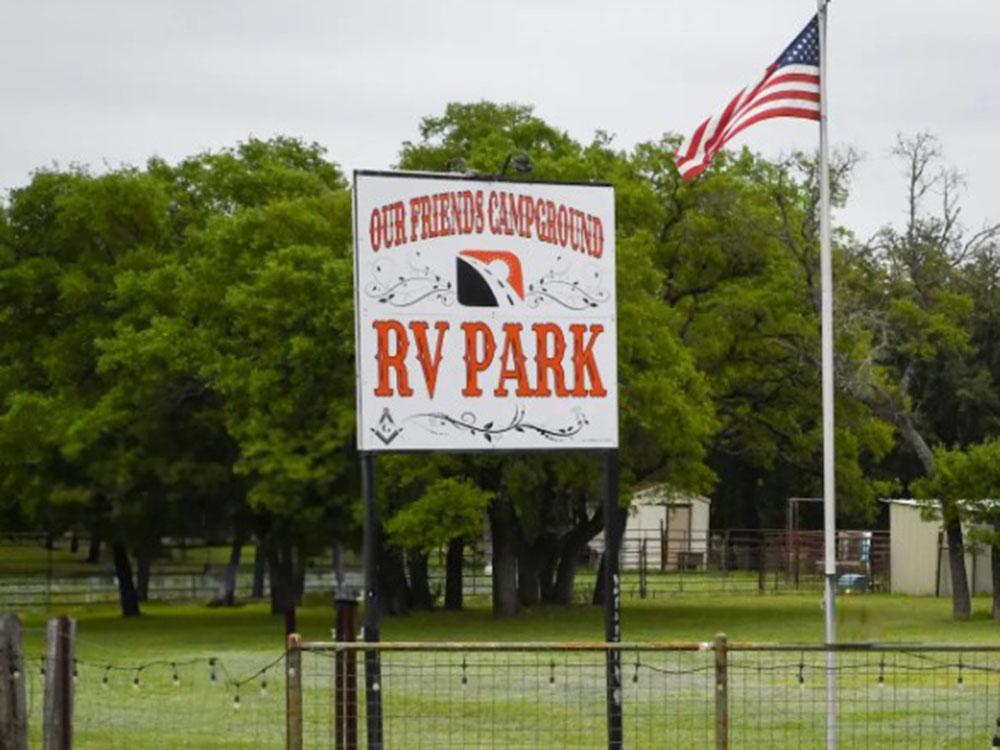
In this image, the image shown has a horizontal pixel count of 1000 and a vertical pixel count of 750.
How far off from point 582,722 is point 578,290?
320 inches

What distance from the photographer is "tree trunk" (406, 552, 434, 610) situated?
203 ft

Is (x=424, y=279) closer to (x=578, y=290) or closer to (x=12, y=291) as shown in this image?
(x=578, y=290)

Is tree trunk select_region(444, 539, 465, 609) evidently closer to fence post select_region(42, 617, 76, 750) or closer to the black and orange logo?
the black and orange logo

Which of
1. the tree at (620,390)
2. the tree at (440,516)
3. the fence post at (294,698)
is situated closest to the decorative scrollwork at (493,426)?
the fence post at (294,698)

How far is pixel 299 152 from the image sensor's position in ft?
210

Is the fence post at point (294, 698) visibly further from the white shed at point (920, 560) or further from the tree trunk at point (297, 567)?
the white shed at point (920, 560)

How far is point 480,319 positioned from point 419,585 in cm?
4553

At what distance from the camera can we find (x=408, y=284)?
17250 millimetres

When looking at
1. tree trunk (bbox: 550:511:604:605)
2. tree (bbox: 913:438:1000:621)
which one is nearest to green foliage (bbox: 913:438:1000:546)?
tree (bbox: 913:438:1000:621)

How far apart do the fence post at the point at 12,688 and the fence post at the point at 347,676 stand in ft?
7.66

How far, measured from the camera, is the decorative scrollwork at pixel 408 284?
677 inches

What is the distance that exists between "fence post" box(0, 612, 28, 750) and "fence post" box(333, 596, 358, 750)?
2.34 m

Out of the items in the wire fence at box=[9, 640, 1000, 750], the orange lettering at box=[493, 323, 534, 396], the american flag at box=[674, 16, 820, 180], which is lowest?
the wire fence at box=[9, 640, 1000, 750]

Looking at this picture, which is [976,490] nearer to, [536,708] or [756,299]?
[756,299]
